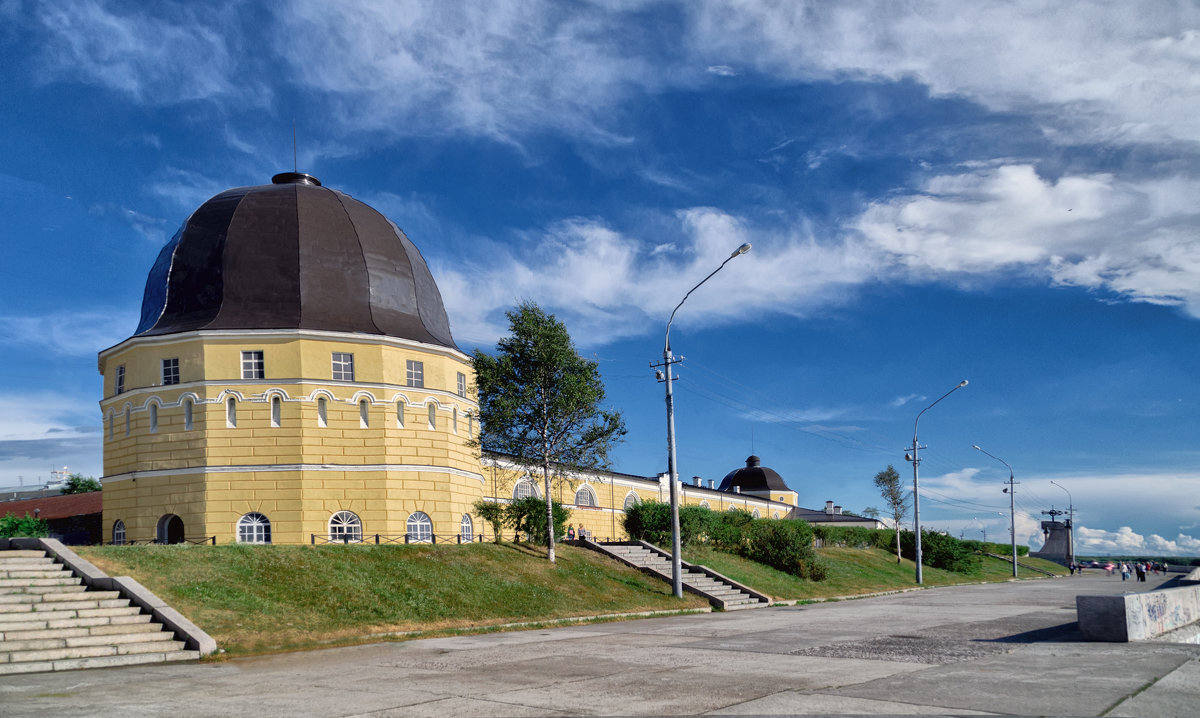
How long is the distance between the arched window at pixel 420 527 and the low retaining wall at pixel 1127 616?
80.3ft

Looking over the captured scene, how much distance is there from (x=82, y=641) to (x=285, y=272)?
66.0ft

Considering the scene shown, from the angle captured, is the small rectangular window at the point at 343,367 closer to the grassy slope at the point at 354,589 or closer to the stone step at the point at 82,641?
the grassy slope at the point at 354,589

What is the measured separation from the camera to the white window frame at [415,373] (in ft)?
116

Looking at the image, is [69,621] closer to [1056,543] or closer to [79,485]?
[79,485]

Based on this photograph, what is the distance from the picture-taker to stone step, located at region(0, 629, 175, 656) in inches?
637

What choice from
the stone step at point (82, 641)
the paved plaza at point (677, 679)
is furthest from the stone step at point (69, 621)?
the paved plaza at point (677, 679)

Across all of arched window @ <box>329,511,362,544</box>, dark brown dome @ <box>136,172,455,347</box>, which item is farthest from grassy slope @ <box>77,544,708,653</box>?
dark brown dome @ <box>136,172,455,347</box>

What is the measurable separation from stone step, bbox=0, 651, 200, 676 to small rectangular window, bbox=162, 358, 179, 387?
58.7 feet

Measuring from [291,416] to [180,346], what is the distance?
5.06m

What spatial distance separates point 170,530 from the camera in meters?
32.8

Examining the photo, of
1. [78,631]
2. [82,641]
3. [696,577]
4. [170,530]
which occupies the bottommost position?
[696,577]

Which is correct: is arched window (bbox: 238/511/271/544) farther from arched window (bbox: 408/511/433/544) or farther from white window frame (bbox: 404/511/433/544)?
arched window (bbox: 408/511/433/544)

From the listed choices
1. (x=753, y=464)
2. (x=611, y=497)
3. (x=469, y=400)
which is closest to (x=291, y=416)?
(x=469, y=400)

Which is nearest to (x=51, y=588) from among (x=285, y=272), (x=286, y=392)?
(x=286, y=392)
